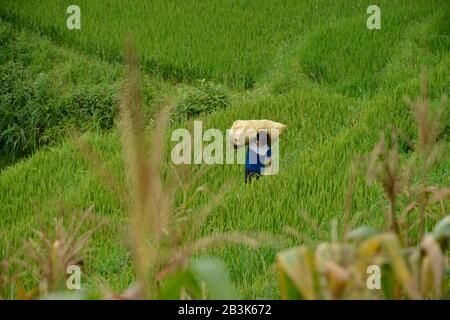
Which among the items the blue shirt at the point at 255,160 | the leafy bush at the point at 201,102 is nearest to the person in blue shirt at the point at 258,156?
the blue shirt at the point at 255,160

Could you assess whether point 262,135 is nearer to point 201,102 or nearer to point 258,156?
point 258,156

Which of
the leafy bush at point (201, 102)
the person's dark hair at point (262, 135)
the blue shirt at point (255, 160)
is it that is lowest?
the blue shirt at point (255, 160)

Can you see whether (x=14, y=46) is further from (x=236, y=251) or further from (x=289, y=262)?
(x=289, y=262)

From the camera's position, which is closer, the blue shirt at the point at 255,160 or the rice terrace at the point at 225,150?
the rice terrace at the point at 225,150

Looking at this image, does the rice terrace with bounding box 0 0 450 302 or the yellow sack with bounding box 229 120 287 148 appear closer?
the rice terrace with bounding box 0 0 450 302

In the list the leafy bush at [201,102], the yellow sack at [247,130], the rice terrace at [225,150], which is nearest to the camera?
the rice terrace at [225,150]

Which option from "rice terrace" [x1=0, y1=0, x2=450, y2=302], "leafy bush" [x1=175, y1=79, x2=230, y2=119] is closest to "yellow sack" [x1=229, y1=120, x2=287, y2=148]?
"rice terrace" [x1=0, y1=0, x2=450, y2=302]

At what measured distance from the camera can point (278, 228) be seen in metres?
3.51

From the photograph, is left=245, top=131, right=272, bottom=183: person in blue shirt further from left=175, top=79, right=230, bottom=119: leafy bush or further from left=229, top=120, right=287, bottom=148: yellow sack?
left=175, top=79, right=230, bottom=119: leafy bush

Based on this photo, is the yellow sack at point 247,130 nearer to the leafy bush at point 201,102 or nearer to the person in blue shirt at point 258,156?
the person in blue shirt at point 258,156

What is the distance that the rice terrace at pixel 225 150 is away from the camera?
1.28 metres

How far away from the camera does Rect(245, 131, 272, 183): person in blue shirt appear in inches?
152

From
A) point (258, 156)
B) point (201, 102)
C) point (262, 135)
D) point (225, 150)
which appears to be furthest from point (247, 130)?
point (201, 102)

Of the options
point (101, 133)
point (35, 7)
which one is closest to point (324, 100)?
point (101, 133)
